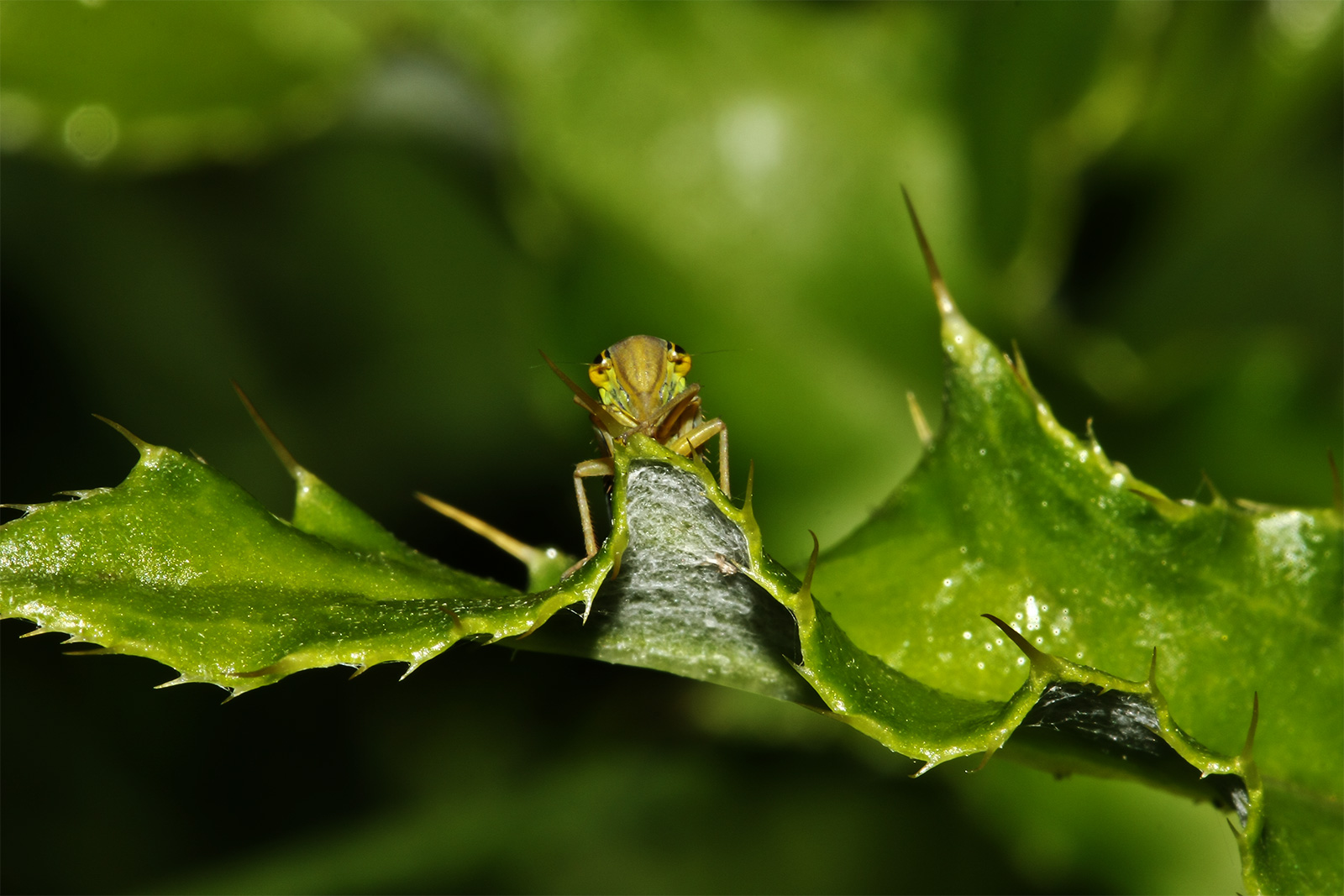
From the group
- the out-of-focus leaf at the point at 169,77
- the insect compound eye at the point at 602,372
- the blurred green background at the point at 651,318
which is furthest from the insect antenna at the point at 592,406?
the out-of-focus leaf at the point at 169,77

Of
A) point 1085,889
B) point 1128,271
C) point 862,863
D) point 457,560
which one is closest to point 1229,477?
point 1128,271

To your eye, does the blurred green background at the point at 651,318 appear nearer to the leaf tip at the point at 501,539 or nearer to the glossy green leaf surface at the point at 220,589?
the leaf tip at the point at 501,539

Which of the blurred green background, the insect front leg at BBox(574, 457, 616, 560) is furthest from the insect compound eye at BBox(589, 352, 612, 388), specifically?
the blurred green background

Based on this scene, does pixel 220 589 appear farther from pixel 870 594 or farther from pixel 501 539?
pixel 870 594

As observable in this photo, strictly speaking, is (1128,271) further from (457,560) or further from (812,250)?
(457,560)

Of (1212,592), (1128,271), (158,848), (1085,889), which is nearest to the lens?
(1212,592)

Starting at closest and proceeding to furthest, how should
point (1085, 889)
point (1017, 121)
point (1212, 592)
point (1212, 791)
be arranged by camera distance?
point (1212, 791), point (1212, 592), point (1085, 889), point (1017, 121)

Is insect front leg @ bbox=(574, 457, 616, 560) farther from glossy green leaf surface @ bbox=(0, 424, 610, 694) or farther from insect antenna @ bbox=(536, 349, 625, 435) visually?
glossy green leaf surface @ bbox=(0, 424, 610, 694)
